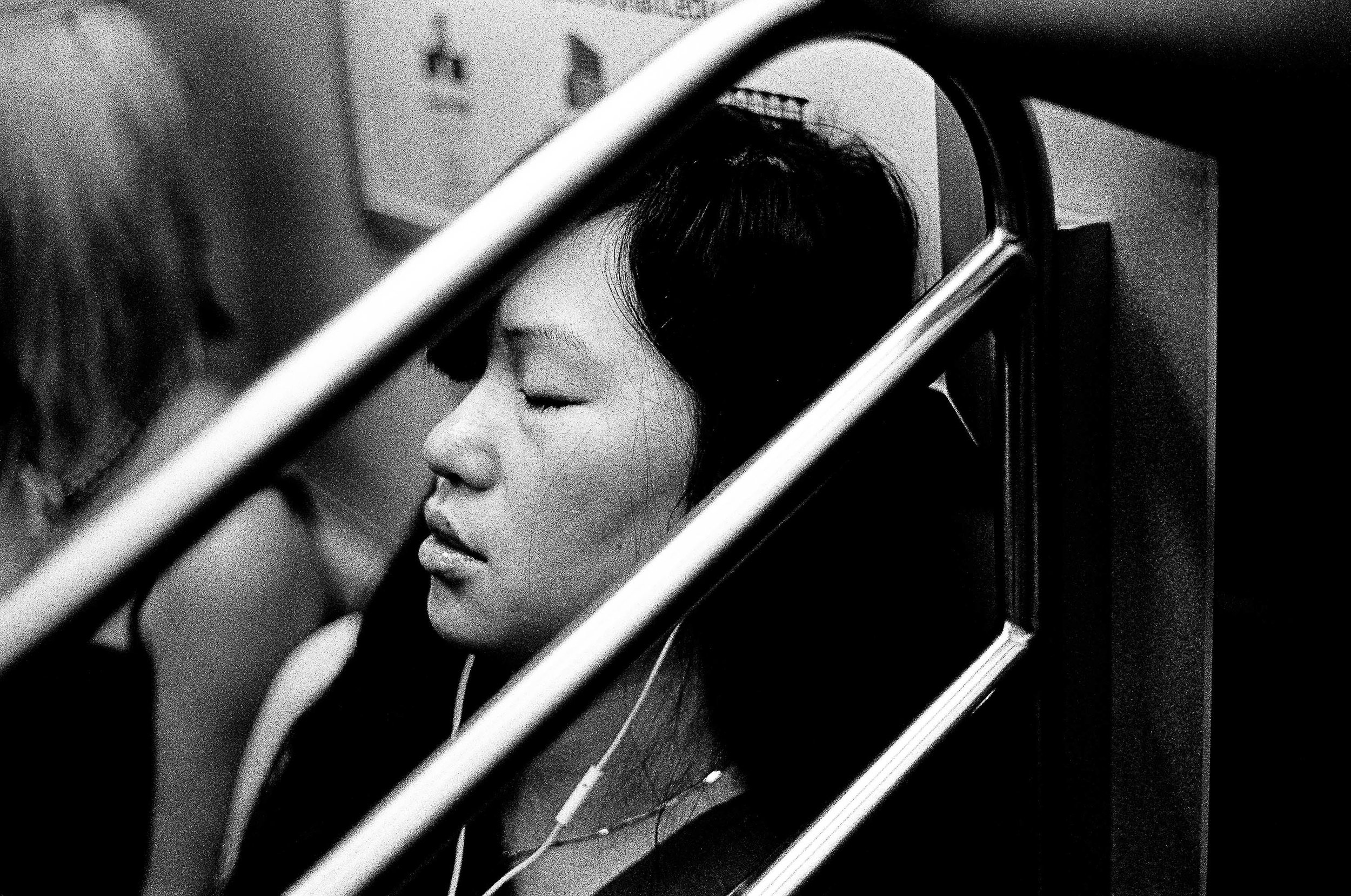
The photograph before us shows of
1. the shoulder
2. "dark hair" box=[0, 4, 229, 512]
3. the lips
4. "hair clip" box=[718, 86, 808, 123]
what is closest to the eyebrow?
the lips

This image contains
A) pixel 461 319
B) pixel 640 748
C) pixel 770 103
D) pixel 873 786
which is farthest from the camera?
pixel 770 103

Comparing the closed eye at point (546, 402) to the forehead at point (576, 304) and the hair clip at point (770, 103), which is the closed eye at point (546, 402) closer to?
the forehead at point (576, 304)

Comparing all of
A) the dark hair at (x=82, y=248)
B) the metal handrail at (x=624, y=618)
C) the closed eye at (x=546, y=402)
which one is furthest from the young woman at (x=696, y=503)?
the dark hair at (x=82, y=248)

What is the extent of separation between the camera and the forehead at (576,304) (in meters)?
0.81

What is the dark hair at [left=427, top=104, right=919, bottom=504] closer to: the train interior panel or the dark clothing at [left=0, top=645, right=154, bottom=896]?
the train interior panel

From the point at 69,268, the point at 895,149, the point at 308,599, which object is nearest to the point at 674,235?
the point at 895,149

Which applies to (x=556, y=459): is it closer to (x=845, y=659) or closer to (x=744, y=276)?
(x=744, y=276)

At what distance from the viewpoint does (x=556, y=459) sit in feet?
2.64

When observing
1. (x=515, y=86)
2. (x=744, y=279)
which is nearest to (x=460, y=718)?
(x=744, y=279)

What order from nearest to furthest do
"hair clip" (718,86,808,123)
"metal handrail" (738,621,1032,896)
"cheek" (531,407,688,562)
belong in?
1. "metal handrail" (738,621,1032,896)
2. "cheek" (531,407,688,562)
3. "hair clip" (718,86,808,123)

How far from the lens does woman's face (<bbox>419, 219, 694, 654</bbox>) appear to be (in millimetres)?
804

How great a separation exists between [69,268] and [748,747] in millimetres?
1204

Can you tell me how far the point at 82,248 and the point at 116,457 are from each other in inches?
10.2

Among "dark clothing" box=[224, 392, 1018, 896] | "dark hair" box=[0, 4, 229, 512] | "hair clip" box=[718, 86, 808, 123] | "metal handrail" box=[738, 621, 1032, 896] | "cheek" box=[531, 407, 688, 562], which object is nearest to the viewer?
"metal handrail" box=[738, 621, 1032, 896]
